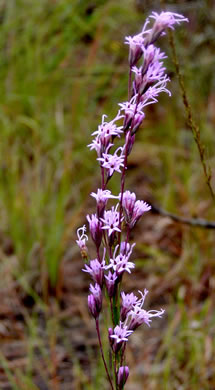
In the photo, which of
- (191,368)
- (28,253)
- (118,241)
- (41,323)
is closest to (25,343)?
→ (41,323)

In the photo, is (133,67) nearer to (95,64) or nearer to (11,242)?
(11,242)

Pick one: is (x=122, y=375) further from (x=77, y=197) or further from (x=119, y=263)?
(x=77, y=197)

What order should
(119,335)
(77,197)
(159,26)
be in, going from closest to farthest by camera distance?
(159,26) → (119,335) → (77,197)

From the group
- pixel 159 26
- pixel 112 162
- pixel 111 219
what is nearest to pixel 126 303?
pixel 111 219

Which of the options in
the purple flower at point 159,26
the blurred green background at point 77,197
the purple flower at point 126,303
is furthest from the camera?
the blurred green background at point 77,197

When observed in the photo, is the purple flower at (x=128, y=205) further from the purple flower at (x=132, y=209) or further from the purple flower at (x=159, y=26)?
the purple flower at (x=159, y=26)

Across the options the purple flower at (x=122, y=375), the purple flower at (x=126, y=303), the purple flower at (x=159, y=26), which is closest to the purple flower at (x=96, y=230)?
the purple flower at (x=126, y=303)

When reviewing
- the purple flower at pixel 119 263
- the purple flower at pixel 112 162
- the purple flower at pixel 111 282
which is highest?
the purple flower at pixel 112 162
